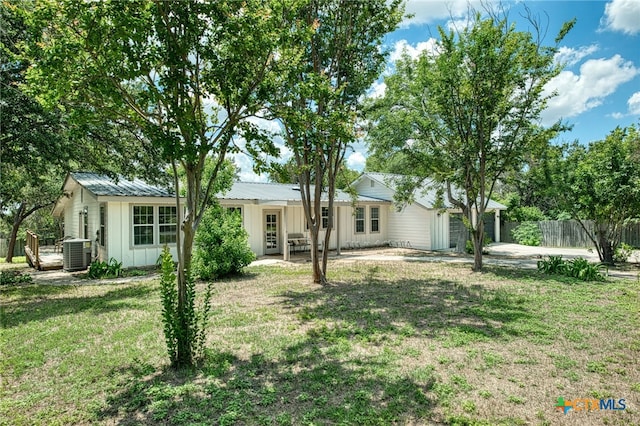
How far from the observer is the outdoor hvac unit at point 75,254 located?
12.6 m

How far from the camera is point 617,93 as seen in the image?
14.8 metres

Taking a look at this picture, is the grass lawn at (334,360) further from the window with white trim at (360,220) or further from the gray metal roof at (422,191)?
the window with white trim at (360,220)

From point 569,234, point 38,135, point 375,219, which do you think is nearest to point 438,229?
point 375,219

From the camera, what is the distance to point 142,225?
12.8 metres

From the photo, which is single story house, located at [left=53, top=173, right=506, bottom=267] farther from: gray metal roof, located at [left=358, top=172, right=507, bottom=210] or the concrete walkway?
the concrete walkway

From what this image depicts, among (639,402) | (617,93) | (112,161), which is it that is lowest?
(639,402)

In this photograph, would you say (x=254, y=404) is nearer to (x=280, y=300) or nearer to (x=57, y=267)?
(x=280, y=300)

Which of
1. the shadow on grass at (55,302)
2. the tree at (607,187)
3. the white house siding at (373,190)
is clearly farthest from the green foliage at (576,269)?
the shadow on grass at (55,302)

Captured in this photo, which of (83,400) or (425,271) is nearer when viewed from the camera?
(83,400)

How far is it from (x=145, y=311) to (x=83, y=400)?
357cm

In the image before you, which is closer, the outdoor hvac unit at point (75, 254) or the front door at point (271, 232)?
the outdoor hvac unit at point (75, 254)

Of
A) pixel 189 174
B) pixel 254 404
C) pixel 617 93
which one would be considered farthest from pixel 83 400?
pixel 617 93

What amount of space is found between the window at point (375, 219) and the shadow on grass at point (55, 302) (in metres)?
12.7

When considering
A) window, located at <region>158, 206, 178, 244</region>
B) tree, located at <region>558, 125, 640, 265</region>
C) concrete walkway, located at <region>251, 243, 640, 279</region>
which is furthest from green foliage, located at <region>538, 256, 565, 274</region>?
window, located at <region>158, 206, 178, 244</region>
